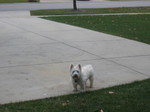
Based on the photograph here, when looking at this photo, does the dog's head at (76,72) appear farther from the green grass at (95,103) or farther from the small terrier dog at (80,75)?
the green grass at (95,103)

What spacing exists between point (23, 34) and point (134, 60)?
5.34 meters

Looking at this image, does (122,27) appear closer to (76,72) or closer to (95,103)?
(76,72)

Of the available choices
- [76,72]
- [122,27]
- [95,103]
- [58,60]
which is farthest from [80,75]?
[122,27]

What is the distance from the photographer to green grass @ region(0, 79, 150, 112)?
17.7 ft

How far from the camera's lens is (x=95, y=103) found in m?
5.63

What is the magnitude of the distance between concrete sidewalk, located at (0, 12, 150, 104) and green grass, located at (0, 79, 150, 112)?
0.34 metres

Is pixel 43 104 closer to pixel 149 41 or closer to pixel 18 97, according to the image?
pixel 18 97

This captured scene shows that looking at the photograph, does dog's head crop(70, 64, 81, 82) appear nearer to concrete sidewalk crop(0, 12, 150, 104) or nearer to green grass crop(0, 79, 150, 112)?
green grass crop(0, 79, 150, 112)

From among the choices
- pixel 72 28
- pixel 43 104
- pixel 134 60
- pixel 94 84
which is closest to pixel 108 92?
pixel 94 84

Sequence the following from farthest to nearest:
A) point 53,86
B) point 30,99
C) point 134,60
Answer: point 134,60 → point 53,86 → point 30,99

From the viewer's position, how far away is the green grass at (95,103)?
17.7 feet

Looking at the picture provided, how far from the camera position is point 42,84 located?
683 cm

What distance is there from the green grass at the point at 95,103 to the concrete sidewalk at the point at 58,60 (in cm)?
34

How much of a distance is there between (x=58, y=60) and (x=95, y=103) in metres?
3.35
